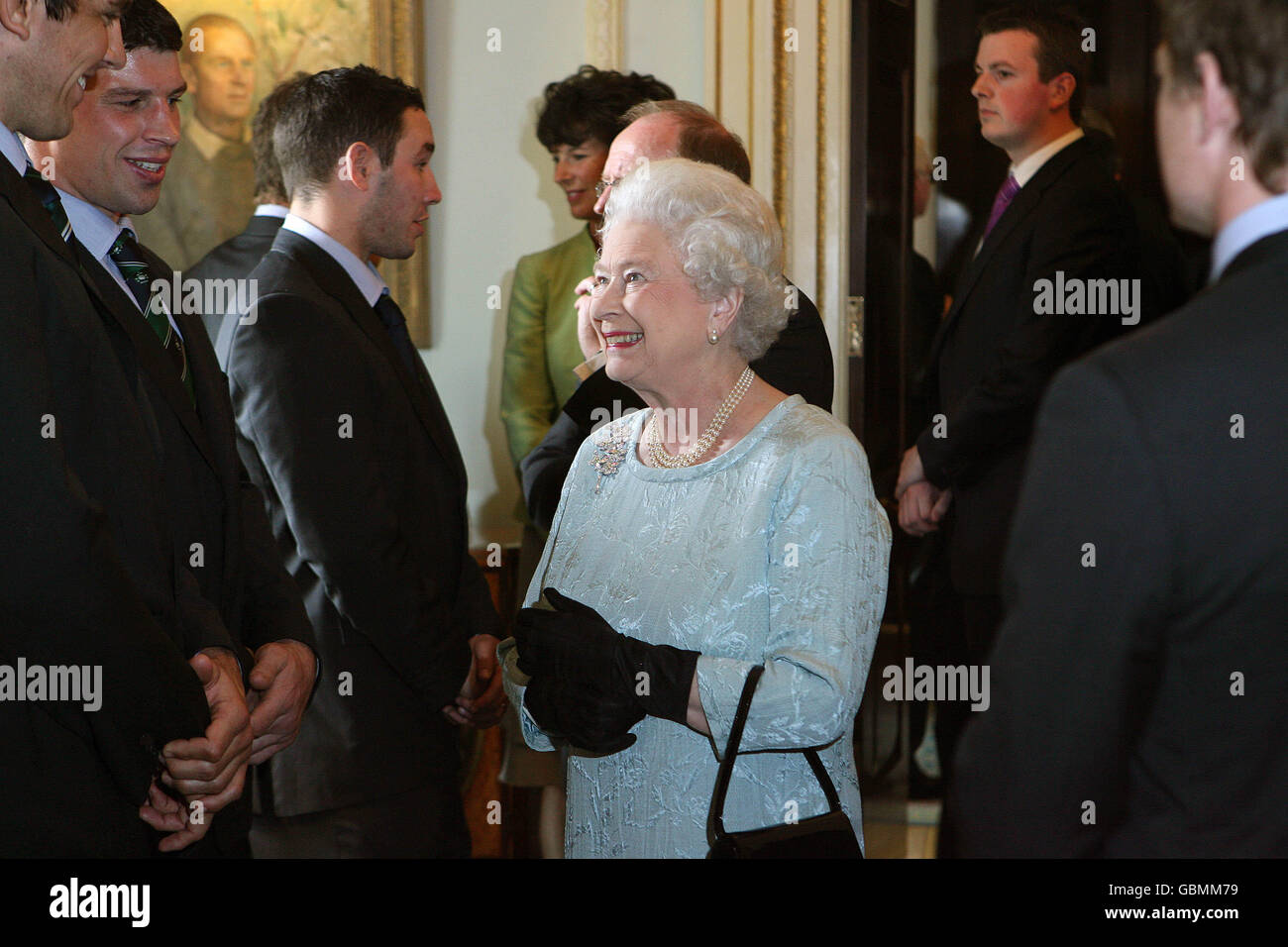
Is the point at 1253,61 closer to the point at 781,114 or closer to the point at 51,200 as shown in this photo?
the point at 51,200

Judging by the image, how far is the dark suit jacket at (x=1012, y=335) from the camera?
2846 mm

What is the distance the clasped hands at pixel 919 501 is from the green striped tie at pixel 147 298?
1.74 m

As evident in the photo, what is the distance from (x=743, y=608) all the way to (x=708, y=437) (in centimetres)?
28

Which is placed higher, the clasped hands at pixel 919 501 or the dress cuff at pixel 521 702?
the clasped hands at pixel 919 501

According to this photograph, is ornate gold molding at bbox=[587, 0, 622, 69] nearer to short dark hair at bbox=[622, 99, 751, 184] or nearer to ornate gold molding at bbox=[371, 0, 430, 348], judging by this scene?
ornate gold molding at bbox=[371, 0, 430, 348]

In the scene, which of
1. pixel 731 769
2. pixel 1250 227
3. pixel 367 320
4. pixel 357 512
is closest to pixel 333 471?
pixel 357 512

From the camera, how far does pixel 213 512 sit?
2.00 m

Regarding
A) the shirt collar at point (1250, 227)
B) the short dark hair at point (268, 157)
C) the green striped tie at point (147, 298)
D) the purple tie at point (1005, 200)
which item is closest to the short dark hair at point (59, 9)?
the green striped tie at point (147, 298)

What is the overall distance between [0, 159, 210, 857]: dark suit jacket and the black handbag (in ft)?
2.32

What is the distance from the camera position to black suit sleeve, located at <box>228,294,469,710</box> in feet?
8.05

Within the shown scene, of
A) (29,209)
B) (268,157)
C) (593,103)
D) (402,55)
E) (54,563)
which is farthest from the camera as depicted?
(402,55)

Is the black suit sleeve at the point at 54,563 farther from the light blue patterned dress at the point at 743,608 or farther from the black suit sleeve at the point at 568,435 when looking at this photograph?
the black suit sleeve at the point at 568,435
